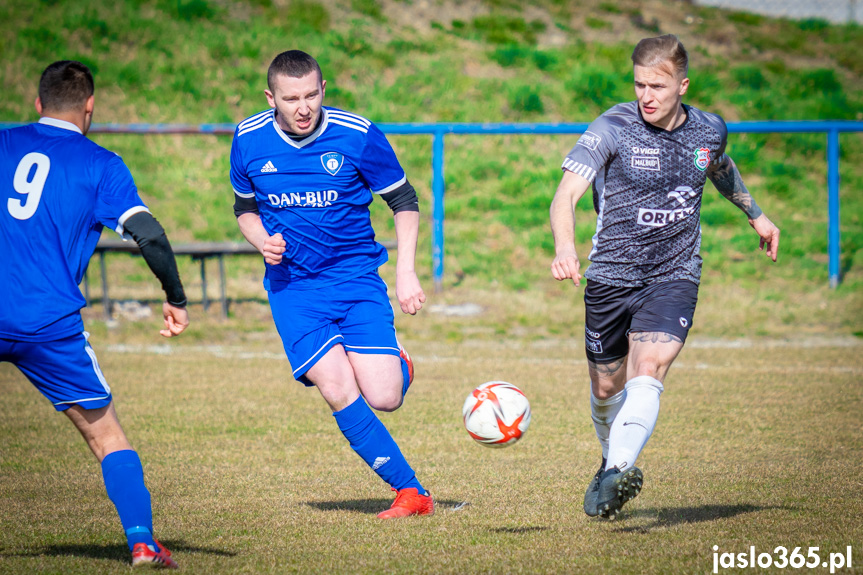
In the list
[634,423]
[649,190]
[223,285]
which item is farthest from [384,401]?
[223,285]

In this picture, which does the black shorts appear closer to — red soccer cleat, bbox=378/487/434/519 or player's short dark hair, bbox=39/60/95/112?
red soccer cleat, bbox=378/487/434/519

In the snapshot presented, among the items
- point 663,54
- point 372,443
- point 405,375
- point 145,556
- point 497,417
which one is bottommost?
point 145,556

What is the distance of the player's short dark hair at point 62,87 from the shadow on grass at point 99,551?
1881mm

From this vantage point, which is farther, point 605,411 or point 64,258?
point 605,411

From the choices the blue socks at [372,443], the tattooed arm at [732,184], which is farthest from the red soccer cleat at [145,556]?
the tattooed arm at [732,184]

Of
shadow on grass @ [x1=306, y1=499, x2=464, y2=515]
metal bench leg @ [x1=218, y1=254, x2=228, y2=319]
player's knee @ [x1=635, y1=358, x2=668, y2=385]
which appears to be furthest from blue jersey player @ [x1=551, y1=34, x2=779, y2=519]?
→ metal bench leg @ [x1=218, y1=254, x2=228, y2=319]

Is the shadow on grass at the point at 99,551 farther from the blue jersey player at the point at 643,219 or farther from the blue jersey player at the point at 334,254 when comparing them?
the blue jersey player at the point at 643,219

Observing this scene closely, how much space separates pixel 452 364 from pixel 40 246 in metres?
5.94

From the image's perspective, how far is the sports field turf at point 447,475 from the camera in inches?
150

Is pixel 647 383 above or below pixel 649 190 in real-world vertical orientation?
below

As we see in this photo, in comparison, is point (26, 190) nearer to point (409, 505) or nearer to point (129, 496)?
point (129, 496)

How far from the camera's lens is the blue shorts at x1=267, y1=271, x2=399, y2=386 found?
14.7 ft

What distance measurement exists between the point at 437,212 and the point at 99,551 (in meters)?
8.46

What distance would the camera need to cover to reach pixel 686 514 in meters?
4.40
